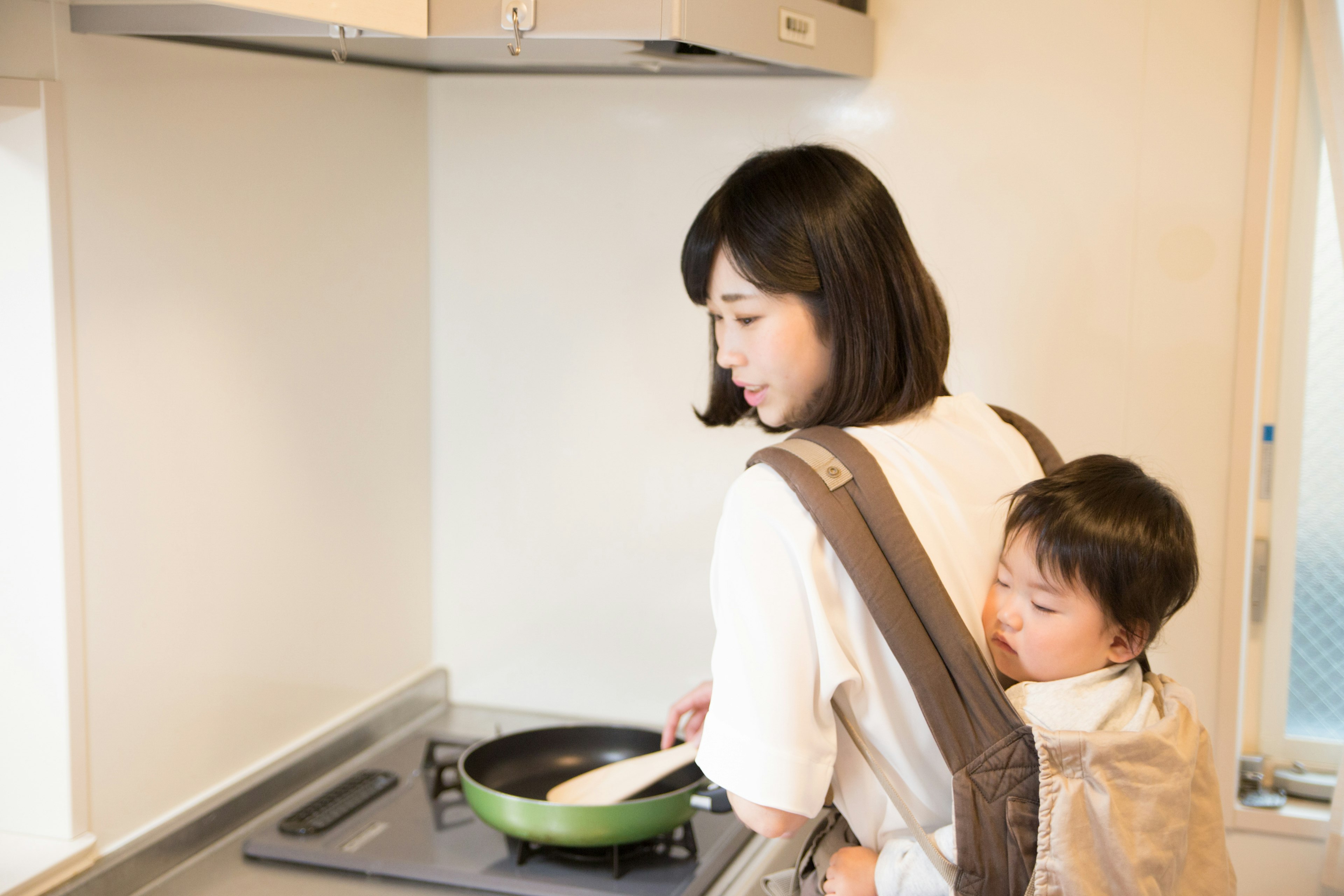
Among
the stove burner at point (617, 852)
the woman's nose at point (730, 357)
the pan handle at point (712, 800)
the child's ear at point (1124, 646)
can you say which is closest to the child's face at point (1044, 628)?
the child's ear at point (1124, 646)

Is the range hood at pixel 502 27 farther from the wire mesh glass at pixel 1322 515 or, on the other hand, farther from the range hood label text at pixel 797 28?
the wire mesh glass at pixel 1322 515

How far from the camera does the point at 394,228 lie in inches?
61.1

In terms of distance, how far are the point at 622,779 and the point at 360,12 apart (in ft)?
2.59

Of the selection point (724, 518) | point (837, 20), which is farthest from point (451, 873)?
point (837, 20)

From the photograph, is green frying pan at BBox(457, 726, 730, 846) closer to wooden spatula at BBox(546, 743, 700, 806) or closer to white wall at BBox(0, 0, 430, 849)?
wooden spatula at BBox(546, 743, 700, 806)

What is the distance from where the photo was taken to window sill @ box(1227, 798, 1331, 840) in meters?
1.34

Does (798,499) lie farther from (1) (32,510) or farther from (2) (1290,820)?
(2) (1290,820)

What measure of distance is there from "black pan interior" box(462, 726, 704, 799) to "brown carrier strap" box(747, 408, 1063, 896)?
0.59m

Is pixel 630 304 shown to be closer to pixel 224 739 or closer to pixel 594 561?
pixel 594 561

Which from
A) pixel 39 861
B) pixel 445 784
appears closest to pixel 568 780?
pixel 445 784

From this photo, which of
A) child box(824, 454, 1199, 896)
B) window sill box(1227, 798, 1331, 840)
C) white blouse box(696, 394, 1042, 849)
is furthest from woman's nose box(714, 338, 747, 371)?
window sill box(1227, 798, 1331, 840)

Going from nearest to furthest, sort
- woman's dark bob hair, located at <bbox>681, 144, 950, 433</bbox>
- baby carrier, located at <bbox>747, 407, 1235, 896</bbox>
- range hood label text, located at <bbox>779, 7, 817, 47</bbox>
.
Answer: baby carrier, located at <bbox>747, 407, 1235, 896</bbox> < woman's dark bob hair, located at <bbox>681, 144, 950, 433</bbox> < range hood label text, located at <bbox>779, 7, 817, 47</bbox>

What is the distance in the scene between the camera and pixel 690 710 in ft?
4.12

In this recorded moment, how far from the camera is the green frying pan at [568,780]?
1.19 m
